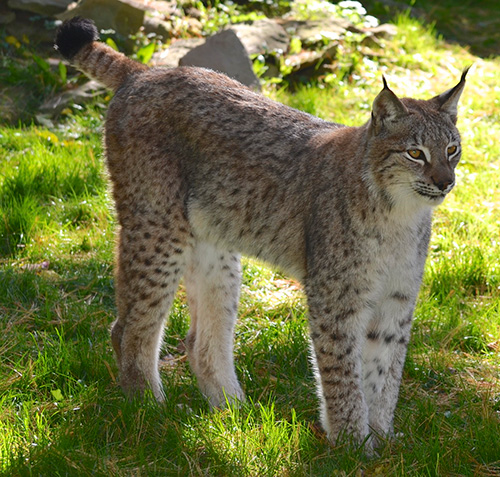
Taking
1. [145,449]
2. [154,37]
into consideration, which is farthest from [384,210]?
[154,37]

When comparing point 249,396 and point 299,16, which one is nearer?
point 249,396

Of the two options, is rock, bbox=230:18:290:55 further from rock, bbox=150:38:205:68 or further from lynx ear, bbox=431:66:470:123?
lynx ear, bbox=431:66:470:123

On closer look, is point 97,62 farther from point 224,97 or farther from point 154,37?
point 154,37

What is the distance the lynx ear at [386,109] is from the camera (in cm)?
373

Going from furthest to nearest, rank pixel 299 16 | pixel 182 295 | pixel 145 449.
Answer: pixel 299 16, pixel 182 295, pixel 145 449

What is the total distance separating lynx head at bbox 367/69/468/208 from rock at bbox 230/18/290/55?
4.86 metres

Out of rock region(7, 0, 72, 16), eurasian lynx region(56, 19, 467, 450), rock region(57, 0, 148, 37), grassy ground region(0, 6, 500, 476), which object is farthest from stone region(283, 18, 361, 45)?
eurasian lynx region(56, 19, 467, 450)

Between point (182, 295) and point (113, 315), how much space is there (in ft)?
1.96

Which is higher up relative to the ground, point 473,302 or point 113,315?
point 473,302

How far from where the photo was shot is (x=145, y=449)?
11.8 feet

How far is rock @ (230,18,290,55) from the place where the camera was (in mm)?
Answer: 8578

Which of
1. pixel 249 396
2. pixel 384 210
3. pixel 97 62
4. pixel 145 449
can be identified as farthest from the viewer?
pixel 97 62

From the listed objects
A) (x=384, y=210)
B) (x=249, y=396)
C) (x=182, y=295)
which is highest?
(x=384, y=210)

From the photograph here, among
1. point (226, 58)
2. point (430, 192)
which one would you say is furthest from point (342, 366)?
point (226, 58)
